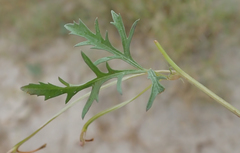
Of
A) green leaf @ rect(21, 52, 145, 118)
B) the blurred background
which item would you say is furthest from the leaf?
the blurred background

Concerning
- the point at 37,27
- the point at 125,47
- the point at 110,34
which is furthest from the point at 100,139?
the point at 125,47

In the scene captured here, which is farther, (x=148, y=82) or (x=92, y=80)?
(x=148, y=82)

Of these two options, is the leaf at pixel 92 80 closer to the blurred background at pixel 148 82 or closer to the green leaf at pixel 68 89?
the green leaf at pixel 68 89

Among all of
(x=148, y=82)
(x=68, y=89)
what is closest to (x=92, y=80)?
(x=68, y=89)

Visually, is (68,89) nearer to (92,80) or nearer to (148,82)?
(92,80)

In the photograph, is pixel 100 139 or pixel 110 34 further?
pixel 110 34

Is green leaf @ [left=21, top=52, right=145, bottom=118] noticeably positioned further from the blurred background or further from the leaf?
the blurred background

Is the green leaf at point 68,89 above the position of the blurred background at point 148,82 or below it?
above

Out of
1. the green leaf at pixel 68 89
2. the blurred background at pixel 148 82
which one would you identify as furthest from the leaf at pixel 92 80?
the blurred background at pixel 148 82

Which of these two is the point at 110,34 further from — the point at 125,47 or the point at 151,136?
the point at 125,47
